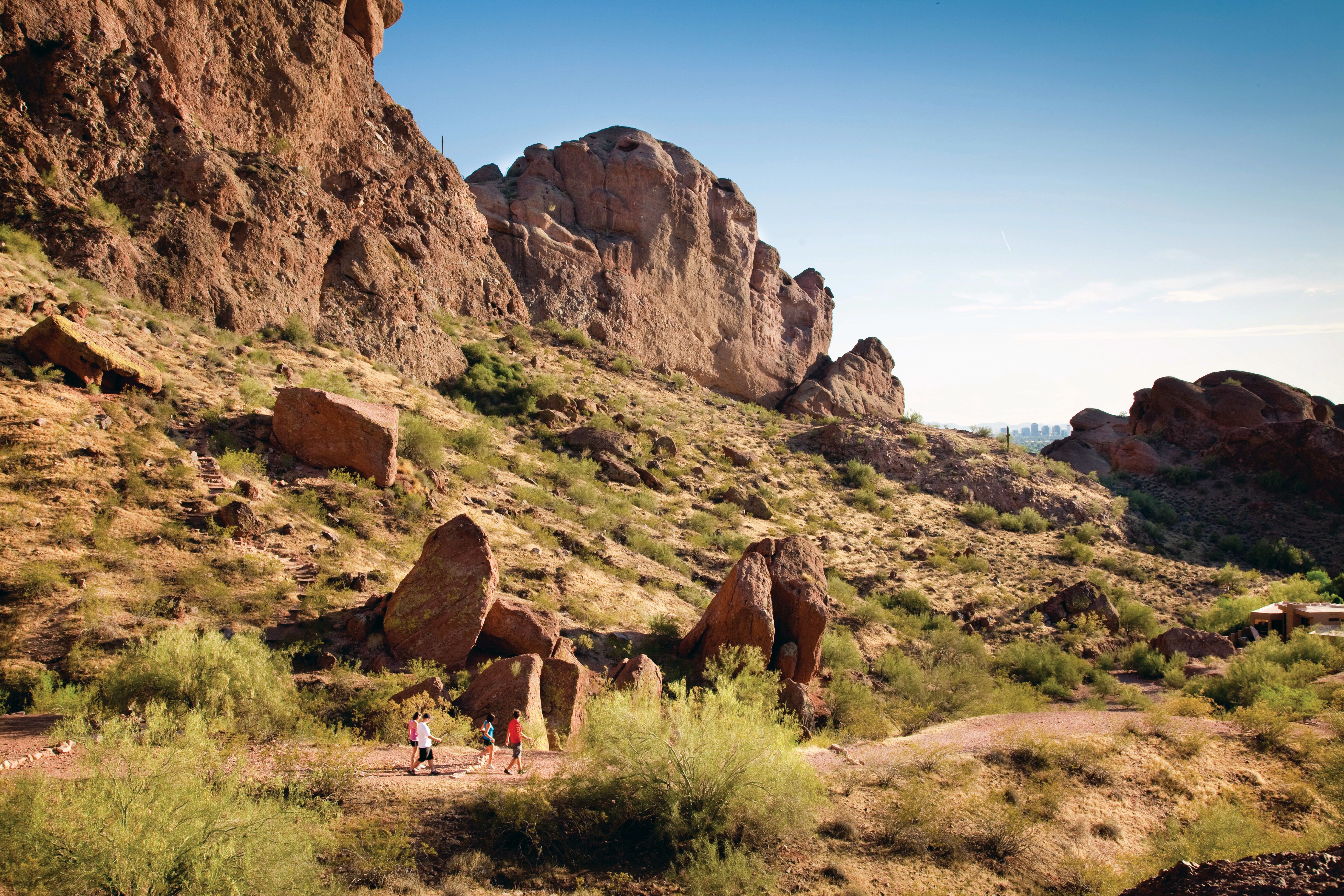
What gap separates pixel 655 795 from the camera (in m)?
8.56

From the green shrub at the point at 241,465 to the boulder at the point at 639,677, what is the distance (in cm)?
746

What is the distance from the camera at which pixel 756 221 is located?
141 ft

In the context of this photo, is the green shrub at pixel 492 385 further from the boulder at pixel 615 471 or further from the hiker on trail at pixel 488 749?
the hiker on trail at pixel 488 749

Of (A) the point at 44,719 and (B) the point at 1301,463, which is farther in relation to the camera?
(B) the point at 1301,463

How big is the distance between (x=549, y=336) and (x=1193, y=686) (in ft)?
76.9

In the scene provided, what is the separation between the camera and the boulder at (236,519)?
1207 cm

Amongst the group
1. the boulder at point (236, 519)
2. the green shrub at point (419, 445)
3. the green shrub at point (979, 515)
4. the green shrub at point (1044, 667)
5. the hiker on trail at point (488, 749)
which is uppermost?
the green shrub at point (419, 445)

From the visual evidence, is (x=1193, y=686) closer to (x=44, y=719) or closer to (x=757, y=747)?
(x=757, y=747)

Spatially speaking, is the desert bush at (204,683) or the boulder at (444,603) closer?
the desert bush at (204,683)

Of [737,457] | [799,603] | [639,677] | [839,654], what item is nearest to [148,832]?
[639,677]

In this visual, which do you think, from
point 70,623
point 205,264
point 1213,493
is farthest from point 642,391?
point 1213,493

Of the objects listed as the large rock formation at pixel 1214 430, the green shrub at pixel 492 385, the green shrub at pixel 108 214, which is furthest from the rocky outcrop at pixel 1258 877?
the large rock formation at pixel 1214 430

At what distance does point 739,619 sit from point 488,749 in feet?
19.5

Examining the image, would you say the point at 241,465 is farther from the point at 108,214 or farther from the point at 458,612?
the point at 108,214
